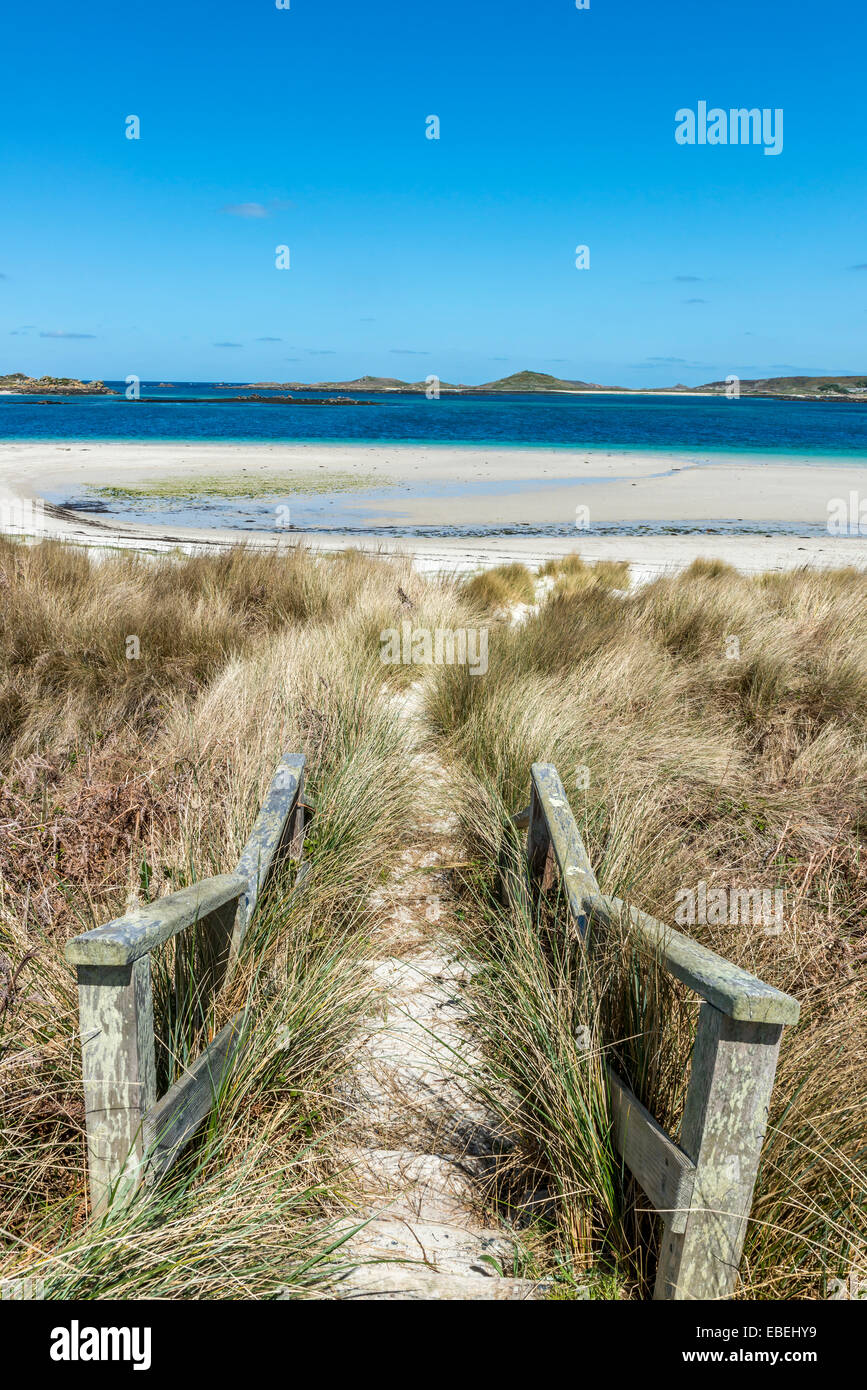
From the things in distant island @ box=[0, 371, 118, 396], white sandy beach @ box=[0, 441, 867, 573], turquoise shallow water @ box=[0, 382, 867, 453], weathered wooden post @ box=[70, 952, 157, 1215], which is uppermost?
distant island @ box=[0, 371, 118, 396]

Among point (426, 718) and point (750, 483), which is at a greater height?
point (750, 483)

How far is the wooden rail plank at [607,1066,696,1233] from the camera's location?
1552 mm

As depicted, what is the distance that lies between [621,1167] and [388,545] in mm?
12778

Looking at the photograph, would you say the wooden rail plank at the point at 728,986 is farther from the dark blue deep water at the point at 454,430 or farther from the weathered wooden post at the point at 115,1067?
the dark blue deep water at the point at 454,430

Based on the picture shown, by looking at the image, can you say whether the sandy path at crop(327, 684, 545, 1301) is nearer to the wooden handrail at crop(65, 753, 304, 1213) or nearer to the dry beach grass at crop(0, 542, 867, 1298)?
the dry beach grass at crop(0, 542, 867, 1298)

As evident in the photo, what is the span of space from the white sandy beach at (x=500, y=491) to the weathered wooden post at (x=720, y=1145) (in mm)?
10459

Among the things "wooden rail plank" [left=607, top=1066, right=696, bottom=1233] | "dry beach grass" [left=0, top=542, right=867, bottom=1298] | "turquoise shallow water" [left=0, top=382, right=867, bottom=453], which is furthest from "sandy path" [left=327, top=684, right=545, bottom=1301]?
"turquoise shallow water" [left=0, top=382, right=867, bottom=453]

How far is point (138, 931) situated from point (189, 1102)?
56 cm

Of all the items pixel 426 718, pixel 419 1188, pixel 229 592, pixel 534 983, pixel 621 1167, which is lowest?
pixel 419 1188

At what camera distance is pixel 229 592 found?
726cm

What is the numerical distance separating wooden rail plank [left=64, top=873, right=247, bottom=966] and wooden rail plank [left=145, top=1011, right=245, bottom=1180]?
344 millimetres
